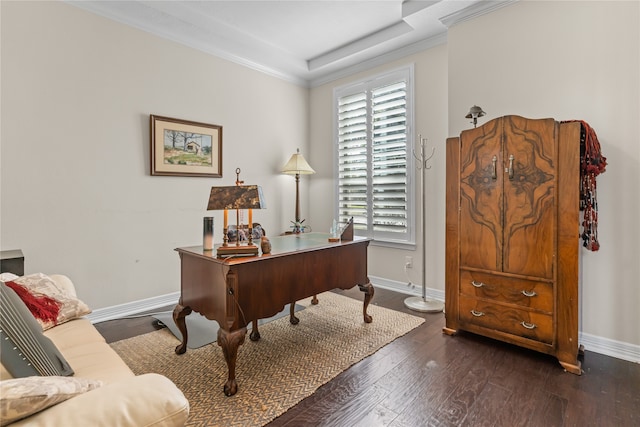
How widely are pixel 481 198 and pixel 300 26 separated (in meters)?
2.57

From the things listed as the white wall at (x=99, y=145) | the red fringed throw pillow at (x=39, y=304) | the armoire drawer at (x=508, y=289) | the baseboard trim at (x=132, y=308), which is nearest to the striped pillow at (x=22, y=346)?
the red fringed throw pillow at (x=39, y=304)

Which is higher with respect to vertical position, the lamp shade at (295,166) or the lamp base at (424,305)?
the lamp shade at (295,166)

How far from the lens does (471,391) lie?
191 centimetres

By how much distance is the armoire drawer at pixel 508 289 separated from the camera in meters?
2.24

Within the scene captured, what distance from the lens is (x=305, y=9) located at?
3.15 metres

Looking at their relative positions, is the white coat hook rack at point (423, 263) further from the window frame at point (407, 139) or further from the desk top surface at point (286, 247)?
the desk top surface at point (286, 247)

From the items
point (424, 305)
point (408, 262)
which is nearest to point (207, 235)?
point (424, 305)

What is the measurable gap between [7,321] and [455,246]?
2.68 metres

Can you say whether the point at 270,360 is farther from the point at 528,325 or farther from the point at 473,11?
the point at 473,11

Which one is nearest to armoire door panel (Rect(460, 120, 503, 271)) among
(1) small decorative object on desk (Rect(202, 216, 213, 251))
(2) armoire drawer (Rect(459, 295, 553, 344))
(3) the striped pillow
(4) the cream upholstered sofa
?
(2) armoire drawer (Rect(459, 295, 553, 344))

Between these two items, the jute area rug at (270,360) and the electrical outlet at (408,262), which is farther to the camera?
the electrical outlet at (408,262)

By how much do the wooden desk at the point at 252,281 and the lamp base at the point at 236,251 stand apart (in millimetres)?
44

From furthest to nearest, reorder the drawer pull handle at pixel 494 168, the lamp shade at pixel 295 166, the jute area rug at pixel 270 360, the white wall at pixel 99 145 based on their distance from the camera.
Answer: the lamp shade at pixel 295 166
the white wall at pixel 99 145
the drawer pull handle at pixel 494 168
the jute area rug at pixel 270 360

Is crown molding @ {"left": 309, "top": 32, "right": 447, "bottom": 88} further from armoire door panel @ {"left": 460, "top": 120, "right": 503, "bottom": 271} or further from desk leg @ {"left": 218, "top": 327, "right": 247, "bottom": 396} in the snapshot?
desk leg @ {"left": 218, "top": 327, "right": 247, "bottom": 396}
